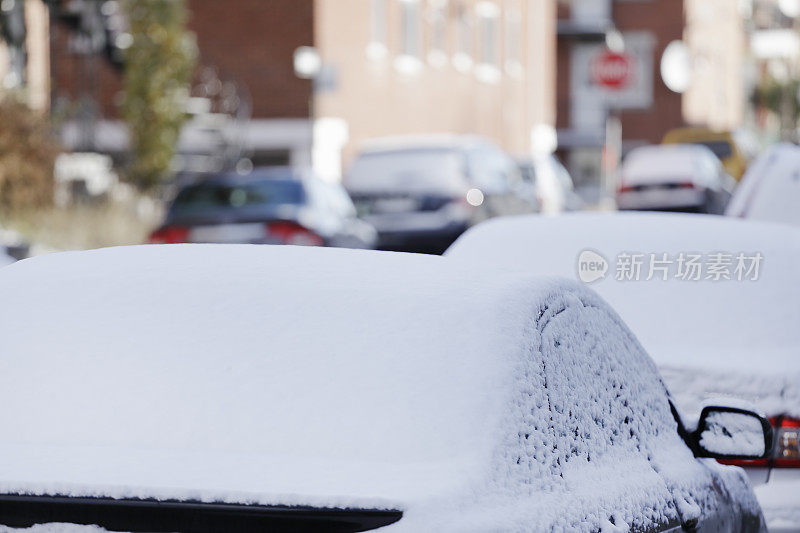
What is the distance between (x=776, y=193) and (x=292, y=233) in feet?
19.8

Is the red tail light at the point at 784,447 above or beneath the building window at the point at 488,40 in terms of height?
beneath

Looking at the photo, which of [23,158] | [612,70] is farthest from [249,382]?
[612,70]

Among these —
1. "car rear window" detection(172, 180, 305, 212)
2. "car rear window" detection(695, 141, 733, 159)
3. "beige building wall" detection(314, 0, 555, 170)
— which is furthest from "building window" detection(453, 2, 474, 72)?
"car rear window" detection(172, 180, 305, 212)

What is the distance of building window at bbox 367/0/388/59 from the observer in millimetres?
31562

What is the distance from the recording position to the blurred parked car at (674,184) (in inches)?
1037

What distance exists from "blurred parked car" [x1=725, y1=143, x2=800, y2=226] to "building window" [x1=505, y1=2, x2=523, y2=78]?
30296 millimetres

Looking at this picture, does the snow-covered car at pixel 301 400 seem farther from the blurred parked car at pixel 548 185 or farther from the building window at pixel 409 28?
the building window at pixel 409 28

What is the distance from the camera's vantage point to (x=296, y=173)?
55.4 feet

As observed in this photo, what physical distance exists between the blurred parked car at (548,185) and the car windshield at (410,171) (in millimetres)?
4067

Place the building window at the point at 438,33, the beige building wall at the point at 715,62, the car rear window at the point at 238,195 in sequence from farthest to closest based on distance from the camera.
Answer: the beige building wall at the point at 715,62 < the building window at the point at 438,33 < the car rear window at the point at 238,195

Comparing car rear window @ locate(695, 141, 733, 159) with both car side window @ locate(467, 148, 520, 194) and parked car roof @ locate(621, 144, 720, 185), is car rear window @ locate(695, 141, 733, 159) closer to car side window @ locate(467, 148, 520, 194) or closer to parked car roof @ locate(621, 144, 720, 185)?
parked car roof @ locate(621, 144, 720, 185)

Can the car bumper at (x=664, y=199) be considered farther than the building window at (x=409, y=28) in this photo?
No

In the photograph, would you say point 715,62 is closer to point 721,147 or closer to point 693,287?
point 721,147

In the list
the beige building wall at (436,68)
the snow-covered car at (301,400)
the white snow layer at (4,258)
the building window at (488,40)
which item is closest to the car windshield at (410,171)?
the beige building wall at (436,68)
